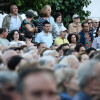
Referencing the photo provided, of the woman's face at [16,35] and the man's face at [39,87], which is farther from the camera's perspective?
the woman's face at [16,35]

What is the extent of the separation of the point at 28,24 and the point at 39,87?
1074cm

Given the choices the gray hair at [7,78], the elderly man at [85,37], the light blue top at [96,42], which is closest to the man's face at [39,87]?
the gray hair at [7,78]

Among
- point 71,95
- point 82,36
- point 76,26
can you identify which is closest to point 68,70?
point 71,95

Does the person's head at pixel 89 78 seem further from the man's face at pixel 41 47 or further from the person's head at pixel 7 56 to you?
the man's face at pixel 41 47

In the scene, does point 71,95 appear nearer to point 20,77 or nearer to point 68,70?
point 68,70

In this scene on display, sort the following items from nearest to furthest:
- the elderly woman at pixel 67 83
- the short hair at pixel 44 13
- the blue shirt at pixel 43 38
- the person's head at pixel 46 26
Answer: the elderly woman at pixel 67 83
the person's head at pixel 46 26
the blue shirt at pixel 43 38
the short hair at pixel 44 13

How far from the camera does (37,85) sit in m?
4.18

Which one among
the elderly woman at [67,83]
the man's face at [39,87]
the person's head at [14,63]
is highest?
the person's head at [14,63]

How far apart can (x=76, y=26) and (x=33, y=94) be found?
43.0 ft

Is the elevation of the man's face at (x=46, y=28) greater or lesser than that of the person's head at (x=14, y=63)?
greater

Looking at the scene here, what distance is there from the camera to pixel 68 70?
5.96 meters

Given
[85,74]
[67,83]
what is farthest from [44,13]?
[85,74]

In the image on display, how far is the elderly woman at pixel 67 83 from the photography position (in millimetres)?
5781

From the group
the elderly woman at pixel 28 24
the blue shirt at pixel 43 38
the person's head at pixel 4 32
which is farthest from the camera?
the blue shirt at pixel 43 38
